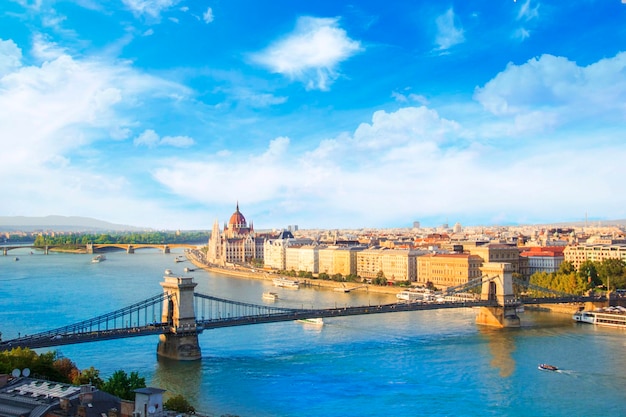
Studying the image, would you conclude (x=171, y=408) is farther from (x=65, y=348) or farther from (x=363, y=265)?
(x=363, y=265)

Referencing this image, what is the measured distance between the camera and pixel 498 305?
21344 millimetres

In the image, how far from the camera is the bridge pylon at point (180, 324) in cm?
1502

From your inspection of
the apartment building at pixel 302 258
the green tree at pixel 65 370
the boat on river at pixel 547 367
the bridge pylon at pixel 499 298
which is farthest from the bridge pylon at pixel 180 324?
the apartment building at pixel 302 258

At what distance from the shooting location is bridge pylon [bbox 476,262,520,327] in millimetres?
21094

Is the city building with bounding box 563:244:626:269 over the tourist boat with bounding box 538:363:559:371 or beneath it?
over

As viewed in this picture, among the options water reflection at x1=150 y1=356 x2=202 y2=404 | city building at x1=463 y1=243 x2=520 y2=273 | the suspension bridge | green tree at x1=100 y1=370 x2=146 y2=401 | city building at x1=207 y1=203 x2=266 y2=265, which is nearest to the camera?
green tree at x1=100 y1=370 x2=146 y2=401

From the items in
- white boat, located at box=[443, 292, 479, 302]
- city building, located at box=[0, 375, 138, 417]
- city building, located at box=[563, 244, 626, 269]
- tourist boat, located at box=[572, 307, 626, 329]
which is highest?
A: city building, located at box=[563, 244, 626, 269]

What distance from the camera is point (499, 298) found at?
21.6m

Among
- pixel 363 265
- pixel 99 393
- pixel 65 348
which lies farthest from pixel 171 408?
pixel 363 265

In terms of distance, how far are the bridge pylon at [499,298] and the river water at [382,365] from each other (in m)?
0.50

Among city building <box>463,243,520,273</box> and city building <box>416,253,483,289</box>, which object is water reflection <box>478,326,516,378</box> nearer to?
city building <box>416,253,483,289</box>

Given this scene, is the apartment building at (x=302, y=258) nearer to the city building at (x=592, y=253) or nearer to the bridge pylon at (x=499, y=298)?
the city building at (x=592, y=253)

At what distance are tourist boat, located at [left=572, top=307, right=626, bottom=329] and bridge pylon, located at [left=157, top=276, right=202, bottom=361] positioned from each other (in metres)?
12.0

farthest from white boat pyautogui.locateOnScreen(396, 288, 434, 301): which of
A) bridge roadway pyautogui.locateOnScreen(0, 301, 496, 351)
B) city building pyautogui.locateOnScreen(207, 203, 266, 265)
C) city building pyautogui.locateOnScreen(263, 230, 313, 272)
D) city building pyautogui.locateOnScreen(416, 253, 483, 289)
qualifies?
city building pyautogui.locateOnScreen(207, 203, 266, 265)
